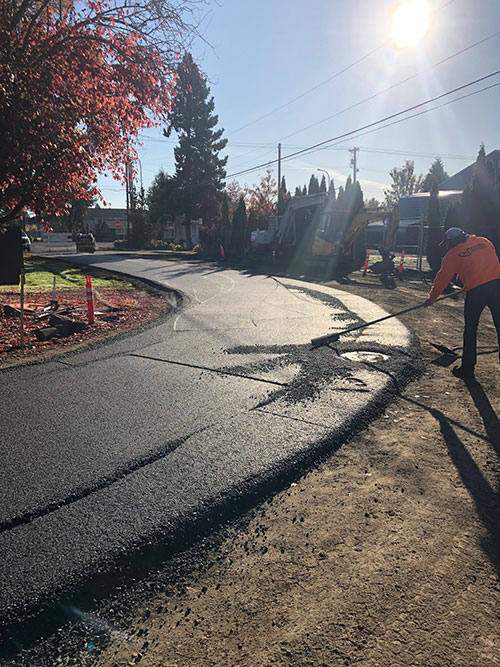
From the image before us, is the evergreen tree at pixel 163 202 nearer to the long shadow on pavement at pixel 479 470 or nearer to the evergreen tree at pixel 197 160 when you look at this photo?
the evergreen tree at pixel 197 160

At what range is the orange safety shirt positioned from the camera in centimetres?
619

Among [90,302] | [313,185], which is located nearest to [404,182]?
[313,185]

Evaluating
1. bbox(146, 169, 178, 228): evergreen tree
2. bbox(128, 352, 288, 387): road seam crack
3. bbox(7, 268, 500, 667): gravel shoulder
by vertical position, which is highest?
bbox(146, 169, 178, 228): evergreen tree

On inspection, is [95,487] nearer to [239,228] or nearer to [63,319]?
[63,319]

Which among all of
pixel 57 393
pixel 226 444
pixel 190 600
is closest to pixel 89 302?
pixel 57 393

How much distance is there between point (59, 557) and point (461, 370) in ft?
17.6

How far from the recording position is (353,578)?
2.60 metres

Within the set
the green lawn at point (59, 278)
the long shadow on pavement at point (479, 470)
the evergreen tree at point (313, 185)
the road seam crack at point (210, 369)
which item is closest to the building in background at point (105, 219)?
the evergreen tree at point (313, 185)

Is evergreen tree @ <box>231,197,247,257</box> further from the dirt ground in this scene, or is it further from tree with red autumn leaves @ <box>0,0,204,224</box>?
the dirt ground

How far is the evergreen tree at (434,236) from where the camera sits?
21.0 metres

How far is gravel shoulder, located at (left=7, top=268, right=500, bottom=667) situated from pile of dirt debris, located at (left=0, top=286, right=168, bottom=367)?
→ 5485 millimetres

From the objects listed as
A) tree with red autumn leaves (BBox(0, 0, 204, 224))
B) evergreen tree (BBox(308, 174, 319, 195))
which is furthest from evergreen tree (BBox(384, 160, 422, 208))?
tree with red autumn leaves (BBox(0, 0, 204, 224))

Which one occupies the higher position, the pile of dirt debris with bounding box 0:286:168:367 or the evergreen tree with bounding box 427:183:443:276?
the evergreen tree with bounding box 427:183:443:276

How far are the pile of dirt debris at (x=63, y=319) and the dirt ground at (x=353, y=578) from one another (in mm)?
5513
